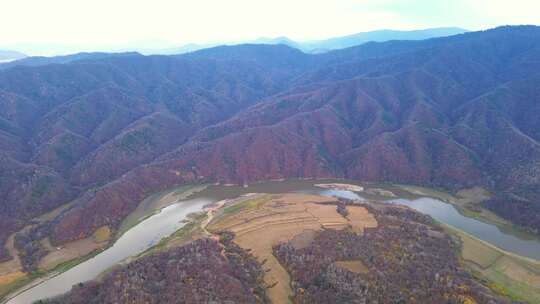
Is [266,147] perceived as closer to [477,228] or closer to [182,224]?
[182,224]

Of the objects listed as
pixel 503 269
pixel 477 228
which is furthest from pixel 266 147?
pixel 503 269

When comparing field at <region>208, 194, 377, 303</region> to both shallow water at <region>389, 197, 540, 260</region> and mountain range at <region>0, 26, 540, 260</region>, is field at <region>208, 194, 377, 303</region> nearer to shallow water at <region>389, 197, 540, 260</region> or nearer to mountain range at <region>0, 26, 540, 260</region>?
shallow water at <region>389, 197, 540, 260</region>

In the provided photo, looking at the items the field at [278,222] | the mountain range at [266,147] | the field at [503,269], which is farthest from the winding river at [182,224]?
the field at [278,222]

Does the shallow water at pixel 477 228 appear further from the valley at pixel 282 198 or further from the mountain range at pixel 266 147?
the mountain range at pixel 266 147

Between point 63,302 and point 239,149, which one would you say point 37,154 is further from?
point 63,302

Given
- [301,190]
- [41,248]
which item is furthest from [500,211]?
[41,248]

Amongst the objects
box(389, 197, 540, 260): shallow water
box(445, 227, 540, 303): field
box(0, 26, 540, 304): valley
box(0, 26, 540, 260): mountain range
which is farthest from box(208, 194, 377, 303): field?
box(0, 26, 540, 260): mountain range
